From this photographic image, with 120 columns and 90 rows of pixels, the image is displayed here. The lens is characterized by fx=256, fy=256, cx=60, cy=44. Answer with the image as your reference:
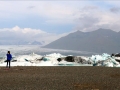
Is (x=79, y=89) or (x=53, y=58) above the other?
(x=53, y=58)

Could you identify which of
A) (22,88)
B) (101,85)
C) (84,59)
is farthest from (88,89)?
(84,59)

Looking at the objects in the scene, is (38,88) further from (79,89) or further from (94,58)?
(94,58)

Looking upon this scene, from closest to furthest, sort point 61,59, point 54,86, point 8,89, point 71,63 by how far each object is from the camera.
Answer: point 8,89 → point 54,86 → point 71,63 → point 61,59

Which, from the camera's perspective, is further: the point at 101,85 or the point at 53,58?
the point at 53,58

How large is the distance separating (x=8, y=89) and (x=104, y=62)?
27980 millimetres

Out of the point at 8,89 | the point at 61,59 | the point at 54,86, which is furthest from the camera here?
the point at 61,59

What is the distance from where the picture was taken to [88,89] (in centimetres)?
1462

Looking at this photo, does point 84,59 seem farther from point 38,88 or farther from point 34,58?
point 38,88

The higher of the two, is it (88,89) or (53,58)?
(53,58)

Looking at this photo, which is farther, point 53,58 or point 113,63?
point 53,58

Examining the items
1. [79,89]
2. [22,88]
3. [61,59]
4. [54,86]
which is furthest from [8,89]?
[61,59]

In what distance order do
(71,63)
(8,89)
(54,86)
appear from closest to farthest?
1. (8,89)
2. (54,86)
3. (71,63)

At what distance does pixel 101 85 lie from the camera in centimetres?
1619

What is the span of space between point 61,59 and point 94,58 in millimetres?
5736
